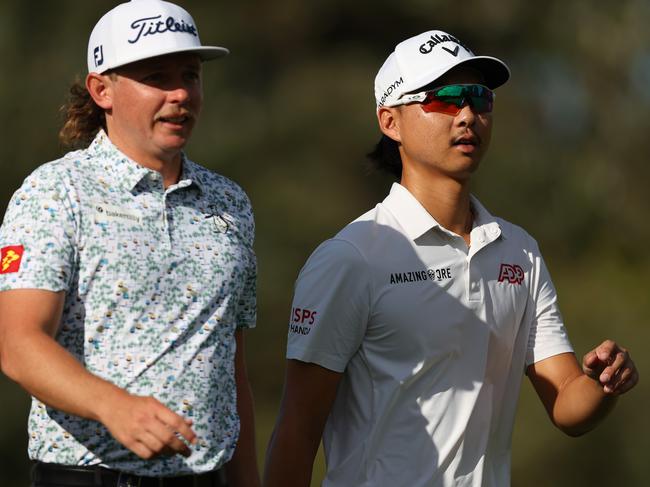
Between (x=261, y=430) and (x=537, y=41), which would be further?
(x=537, y=41)

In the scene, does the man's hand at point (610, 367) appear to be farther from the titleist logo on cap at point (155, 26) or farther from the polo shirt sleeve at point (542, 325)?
the titleist logo on cap at point (155, 26)

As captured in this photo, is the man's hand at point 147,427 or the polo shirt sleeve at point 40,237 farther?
the polo shirt sleeve at point 40,237

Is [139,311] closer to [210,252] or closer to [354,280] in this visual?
[210,252]

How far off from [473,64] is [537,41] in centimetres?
1156

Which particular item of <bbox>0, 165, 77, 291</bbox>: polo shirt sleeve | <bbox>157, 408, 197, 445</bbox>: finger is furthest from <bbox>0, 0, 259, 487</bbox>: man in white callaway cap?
<bbox>157, 408, 197, 445</bbox>: finger

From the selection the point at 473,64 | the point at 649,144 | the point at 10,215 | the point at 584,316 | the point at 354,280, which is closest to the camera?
the point at 10,215

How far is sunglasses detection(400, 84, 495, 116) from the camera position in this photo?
500cm

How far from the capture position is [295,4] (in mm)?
17328

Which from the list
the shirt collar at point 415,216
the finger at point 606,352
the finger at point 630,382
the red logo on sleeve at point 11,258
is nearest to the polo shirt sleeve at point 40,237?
the red logo on sleeve at point 11,258

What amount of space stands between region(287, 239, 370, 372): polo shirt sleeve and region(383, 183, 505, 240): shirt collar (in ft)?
0.80

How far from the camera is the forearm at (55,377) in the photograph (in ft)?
11.1

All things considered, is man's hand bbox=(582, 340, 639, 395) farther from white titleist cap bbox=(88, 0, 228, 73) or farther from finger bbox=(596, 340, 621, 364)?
white titleist cap bbox=(88, 0, 228, 73)

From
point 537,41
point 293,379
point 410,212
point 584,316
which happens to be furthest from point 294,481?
point 537,41

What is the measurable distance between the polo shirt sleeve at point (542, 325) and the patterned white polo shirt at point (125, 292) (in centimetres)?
150
